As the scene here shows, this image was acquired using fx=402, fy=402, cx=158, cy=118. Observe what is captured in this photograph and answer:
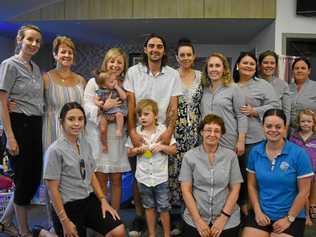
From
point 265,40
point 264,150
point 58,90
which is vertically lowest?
point 264,150

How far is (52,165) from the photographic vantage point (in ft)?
7.59

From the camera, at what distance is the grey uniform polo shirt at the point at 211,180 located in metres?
2.47

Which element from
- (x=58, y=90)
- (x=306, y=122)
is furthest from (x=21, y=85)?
(x=306, y=122)

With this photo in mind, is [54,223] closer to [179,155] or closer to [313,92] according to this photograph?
[179,155]

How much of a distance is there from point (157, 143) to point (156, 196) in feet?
1.21

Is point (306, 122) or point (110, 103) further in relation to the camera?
point (306, 122)

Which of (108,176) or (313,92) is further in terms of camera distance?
(313,92)

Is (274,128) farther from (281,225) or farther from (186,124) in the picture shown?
(186,124)

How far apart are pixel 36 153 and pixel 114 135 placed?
54cm

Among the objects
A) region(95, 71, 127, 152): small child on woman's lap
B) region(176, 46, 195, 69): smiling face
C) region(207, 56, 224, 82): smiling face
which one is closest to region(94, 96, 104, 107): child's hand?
region(95, 71, 127, 152): small child on woman's lap

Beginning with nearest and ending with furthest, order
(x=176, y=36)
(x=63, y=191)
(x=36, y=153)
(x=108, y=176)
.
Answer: (x=63, y=191) → (x=36, y=153) → (x=108, y=176) → (x=176, y=36)

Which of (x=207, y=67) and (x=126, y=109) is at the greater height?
(x=207, y=67)

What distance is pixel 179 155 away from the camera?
116 inches

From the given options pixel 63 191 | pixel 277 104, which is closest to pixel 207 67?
pixel 277 104
